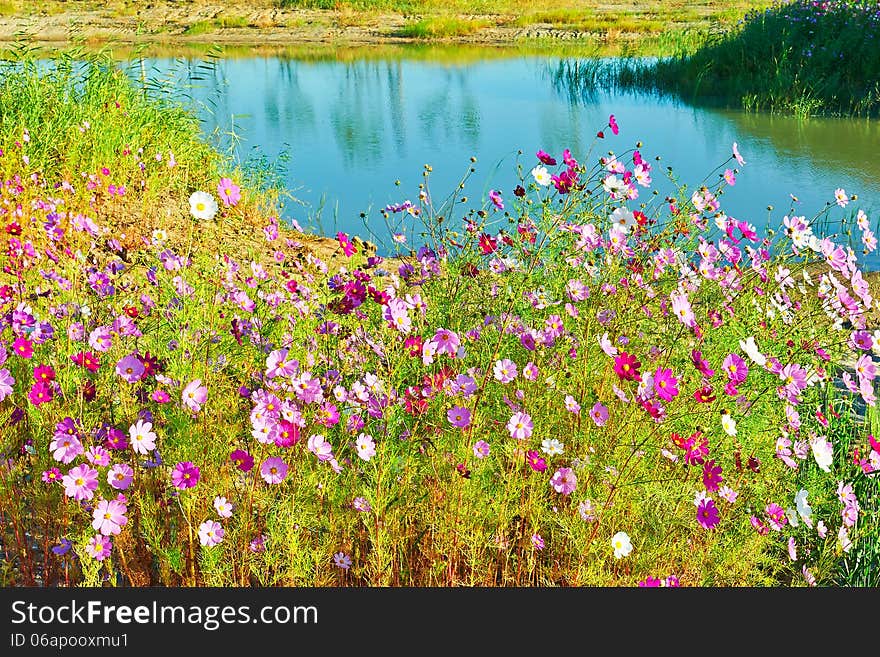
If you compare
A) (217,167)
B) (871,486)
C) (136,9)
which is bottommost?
(871,486)

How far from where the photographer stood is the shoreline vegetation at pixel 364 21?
78.2 feet

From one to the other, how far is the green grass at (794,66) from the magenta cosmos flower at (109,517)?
11.9 m

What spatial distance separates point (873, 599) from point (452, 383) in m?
1.14

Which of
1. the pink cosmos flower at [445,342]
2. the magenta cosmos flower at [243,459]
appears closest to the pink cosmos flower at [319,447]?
the magenta cosmos flower at [243,459]

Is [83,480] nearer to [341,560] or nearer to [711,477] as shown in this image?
[341,560]

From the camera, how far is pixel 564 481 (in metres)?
2.21

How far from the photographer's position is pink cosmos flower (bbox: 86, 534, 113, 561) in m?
2.03

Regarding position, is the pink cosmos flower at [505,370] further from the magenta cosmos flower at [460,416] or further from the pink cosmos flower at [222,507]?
the pink cosmos flower at [222,507]

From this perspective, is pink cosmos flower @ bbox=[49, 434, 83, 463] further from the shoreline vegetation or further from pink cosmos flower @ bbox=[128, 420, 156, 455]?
the shoreline vegetation

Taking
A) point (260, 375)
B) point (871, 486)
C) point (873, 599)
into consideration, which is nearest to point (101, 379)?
point (260, 375)

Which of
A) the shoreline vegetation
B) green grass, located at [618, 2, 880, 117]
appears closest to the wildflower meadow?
green grass, located at [618, 2, 880, 117]

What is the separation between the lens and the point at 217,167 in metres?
7.68

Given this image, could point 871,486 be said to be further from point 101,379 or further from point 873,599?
point 101,379

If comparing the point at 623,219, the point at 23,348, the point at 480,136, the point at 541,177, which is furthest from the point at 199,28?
the point at 23,348
